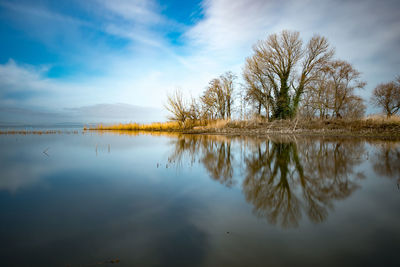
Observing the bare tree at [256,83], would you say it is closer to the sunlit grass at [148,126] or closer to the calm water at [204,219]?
the sunlit grass at [148,126]

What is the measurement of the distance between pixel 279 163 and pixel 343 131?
43.0 feet

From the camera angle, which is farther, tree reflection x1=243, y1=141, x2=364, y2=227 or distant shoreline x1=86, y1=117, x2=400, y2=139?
distant shoreline x1=86, y1=117, x2=400, y2=139

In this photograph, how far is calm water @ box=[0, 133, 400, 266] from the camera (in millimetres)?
1613

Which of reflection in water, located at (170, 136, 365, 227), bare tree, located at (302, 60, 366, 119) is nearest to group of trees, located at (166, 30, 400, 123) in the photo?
bare tree, located at (302, 60, 366, 119)

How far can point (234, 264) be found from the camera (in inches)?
59.9

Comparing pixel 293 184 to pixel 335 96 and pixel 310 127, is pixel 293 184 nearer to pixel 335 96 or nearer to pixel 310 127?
pixel 310 127

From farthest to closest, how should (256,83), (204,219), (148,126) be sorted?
(148,126) < (256,83) < (204,219)

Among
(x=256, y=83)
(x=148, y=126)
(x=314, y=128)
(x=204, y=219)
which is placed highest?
(x=256, y=83)

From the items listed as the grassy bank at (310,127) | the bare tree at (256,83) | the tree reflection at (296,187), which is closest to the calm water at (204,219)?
the tree reflection at (296,187)

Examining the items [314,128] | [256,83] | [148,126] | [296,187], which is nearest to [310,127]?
[314,128]

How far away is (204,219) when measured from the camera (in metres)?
2.27

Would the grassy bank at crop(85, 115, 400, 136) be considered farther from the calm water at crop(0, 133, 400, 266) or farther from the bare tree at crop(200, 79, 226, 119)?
the calm water at crop(0, 133, 400, 266)

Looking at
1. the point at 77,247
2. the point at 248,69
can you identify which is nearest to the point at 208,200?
the point at 77,247

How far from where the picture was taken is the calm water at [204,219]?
5.29 feet
